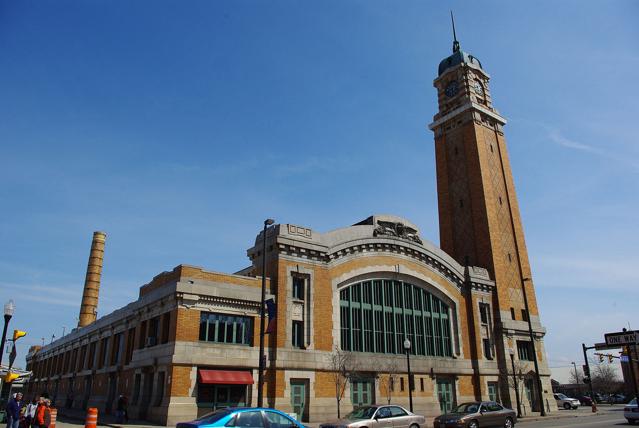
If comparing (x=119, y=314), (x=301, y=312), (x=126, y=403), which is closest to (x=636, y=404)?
(x=301, y=312)

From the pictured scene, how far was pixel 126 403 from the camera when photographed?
27.6 meters

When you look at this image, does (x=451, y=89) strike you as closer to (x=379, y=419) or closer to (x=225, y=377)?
(x=225, y=377)

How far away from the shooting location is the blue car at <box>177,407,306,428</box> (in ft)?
38.3

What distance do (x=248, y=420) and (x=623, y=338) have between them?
38.0m

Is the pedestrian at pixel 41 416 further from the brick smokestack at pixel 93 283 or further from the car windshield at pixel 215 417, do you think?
the brick smokestack at pixel 93 283

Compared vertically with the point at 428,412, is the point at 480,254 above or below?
above

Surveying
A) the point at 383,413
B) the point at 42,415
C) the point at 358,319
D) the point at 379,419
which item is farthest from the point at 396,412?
the point at 358,319

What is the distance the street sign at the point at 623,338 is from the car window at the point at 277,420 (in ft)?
117

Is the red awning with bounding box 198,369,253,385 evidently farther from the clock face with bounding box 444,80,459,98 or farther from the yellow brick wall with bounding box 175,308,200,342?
the clock face with bounding box 444,80,459,98

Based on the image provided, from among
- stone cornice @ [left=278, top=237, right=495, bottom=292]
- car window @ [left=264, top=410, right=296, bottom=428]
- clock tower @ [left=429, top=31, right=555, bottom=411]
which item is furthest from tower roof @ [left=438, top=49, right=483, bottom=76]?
car window @ [left=264, top=410, right=296, bottom=428]

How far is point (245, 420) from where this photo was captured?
1205cm

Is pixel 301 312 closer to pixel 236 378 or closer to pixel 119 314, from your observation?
pixel 236 378

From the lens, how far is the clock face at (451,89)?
55.4 m

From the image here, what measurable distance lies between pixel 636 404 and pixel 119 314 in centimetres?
3442
